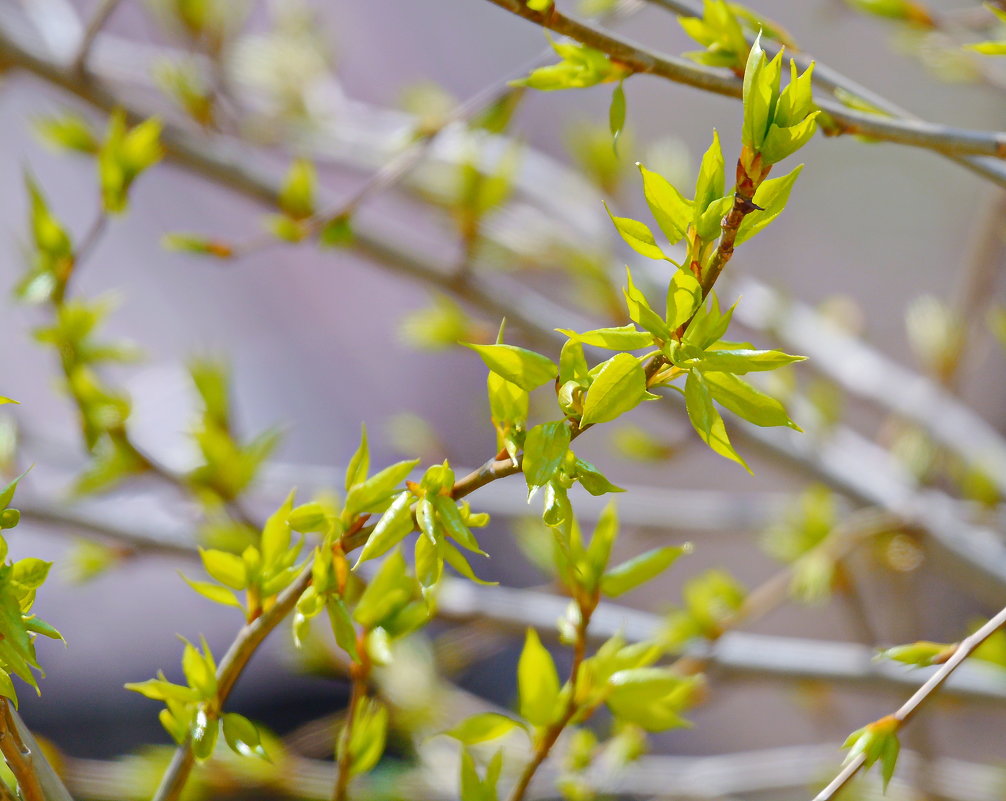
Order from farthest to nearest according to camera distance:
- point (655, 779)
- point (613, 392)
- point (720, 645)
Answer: point (655, 779) < point (720, 645) < point (613, 392)

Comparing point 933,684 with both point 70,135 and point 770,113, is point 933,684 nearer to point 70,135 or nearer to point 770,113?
point 770,113

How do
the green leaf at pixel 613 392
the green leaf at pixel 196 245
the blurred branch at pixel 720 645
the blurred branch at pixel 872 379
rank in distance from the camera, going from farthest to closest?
1. the blurred branch at pixel 872 379
2. the blurred branch at pixel 720 645
3. the green leaf at pixel 196 245
4. the green leaf at pixel 613 392

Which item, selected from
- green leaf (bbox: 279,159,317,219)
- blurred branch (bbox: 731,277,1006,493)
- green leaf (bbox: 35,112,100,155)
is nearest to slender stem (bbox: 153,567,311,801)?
green leaf (bbox: 279,159,317,219)

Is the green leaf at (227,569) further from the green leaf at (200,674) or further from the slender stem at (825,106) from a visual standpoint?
the slender stem at (825,106)

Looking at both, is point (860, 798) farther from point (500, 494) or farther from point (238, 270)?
point (238, 270)

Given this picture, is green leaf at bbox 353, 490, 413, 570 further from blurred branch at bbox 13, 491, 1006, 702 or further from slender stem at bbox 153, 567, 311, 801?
blurred branch at bbox 13, 491, 1006, 702

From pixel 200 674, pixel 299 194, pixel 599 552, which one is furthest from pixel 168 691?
pixel 299 194

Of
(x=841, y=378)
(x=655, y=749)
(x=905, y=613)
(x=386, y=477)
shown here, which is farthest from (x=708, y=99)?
(x=386, y=477)

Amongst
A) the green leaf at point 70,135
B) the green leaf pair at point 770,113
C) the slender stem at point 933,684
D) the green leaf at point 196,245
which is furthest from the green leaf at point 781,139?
the green leaf at point 70,135
